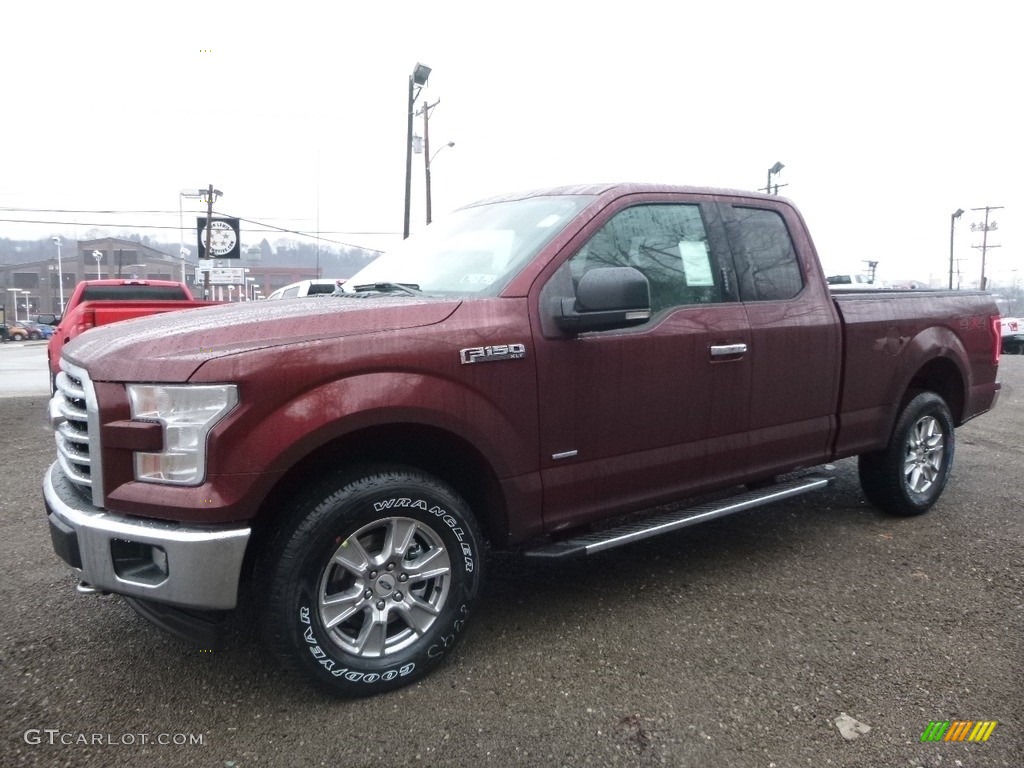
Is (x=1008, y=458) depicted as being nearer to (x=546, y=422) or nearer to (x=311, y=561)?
(x=546, y=422)

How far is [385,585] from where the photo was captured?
2.78m

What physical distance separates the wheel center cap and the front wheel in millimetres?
3295

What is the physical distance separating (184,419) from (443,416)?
2.85ft

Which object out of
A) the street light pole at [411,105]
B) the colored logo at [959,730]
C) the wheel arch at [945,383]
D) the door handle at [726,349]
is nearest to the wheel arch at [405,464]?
the door handle at [726,349]

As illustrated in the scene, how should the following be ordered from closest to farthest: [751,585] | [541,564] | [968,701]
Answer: [968,701]
[751,585]
[541,564]

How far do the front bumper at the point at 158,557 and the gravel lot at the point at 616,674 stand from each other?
512mm

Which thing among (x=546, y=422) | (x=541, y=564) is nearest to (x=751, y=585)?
(x=541, y=564)

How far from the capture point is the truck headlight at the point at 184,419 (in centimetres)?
241

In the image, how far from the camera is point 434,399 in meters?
2.77

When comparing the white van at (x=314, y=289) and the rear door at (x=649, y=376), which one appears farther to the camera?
the white van at (x=314, y=289)

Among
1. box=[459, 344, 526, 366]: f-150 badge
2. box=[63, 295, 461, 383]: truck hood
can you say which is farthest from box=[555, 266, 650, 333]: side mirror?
box=[63, 295, 461, 383]: truck hood

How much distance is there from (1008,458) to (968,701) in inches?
185

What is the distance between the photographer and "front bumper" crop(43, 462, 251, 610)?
2.40 metres

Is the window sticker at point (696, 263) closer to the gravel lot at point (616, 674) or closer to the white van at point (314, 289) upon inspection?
the gravel lot at point (616, 674)
